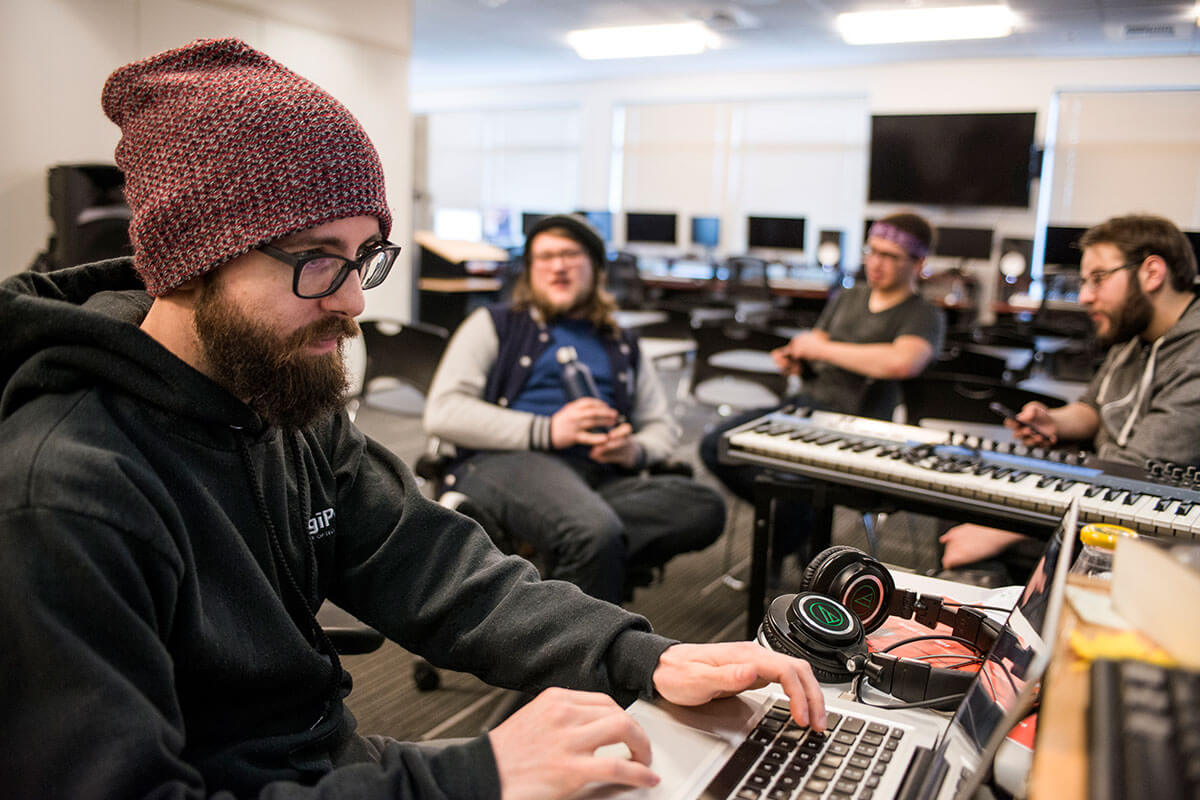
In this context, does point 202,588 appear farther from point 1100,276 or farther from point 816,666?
point 1100,276

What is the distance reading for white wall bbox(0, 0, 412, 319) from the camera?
4203mm

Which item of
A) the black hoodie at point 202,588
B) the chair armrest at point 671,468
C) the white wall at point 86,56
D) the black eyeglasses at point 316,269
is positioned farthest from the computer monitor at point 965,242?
the black eyeglasses at point 316,269

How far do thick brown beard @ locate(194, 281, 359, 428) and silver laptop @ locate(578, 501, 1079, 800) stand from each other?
1.65ft

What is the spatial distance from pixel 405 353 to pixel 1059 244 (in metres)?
6.74

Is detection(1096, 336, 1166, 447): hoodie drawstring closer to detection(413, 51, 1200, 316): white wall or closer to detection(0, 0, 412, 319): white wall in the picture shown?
detection(0, 0, 412, 319): white wall

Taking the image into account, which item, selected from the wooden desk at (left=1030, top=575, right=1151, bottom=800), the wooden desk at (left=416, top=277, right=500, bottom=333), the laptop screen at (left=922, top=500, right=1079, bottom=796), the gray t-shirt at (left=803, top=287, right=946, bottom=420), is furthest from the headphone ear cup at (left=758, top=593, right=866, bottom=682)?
the wooden desk at (left=416, top=277, right=500, bottom=333)

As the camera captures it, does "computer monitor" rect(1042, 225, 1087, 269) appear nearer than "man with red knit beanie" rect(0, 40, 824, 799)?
No

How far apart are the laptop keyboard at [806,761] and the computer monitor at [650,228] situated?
9.77m

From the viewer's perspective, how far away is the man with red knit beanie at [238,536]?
0.73m

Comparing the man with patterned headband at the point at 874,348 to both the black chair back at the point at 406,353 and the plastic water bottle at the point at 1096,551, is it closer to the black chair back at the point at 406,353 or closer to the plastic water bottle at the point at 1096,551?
the black chair back at the point at 406,353

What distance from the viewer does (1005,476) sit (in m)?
2.06

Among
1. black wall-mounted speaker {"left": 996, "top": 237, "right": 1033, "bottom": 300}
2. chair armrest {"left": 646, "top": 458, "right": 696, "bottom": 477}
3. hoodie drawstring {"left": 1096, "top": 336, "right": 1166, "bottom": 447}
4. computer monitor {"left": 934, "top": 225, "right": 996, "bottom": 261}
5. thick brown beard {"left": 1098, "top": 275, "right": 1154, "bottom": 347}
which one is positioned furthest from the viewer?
computer monitor {"left": 934, "top": 225, "right": 996, "bottom": 261}

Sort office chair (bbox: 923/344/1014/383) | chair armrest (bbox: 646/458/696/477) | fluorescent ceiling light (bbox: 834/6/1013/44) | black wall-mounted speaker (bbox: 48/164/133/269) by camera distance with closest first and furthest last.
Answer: chair armrest (bbox: 646/458/696/477) < office chair (bbox: 923/344/1014/383) < black wall-mounted speaker (bbox: 48/164/133/269) < fluorescent ceiling light (bbox: 834/6/1013/44)

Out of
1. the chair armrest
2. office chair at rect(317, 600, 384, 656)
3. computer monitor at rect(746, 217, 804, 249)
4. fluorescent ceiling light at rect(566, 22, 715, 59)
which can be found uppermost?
fluorescent ceiling light at rect(566, 22, 715, 59)
